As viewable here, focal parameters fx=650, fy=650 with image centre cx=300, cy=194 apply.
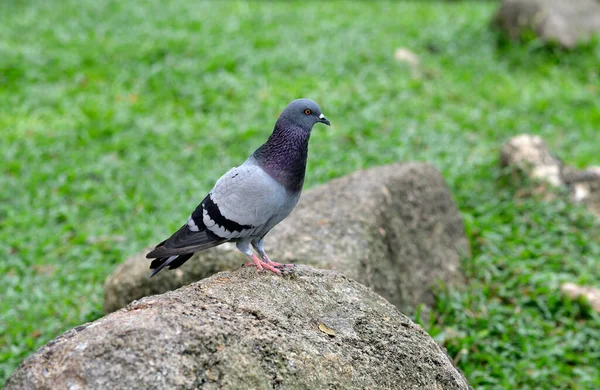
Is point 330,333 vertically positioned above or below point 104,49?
below

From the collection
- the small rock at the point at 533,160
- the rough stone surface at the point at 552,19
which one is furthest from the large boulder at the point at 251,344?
Result: the rough stone surface at the point at 552,19

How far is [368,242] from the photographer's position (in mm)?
4129

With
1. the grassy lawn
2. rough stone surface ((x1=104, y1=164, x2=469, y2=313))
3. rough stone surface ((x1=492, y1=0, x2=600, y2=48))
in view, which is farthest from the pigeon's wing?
rough stone surface ((x1=492, y1=0, x2=600, y2=48))

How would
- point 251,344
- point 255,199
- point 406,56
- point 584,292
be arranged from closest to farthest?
point 251,344, point 255,199, point 584,292, point 406,56

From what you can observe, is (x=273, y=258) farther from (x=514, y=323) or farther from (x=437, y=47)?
(x=437, y=47)

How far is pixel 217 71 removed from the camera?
8438 mm

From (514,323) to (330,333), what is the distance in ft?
7.96

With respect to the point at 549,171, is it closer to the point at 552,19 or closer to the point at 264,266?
the point at 264,266

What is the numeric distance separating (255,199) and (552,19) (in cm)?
766

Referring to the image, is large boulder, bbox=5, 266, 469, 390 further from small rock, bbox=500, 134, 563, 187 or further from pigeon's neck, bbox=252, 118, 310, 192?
small rock, bbox=500, 134, 563, 187

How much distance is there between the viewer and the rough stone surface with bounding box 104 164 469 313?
406cm

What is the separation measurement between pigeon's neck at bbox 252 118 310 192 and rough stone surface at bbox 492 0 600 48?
23.7 feet

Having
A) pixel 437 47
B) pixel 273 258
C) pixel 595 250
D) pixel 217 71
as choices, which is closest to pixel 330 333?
pixel 273 258

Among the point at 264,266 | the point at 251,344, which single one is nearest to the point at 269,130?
the point at 264,266
